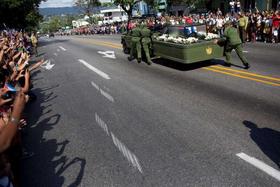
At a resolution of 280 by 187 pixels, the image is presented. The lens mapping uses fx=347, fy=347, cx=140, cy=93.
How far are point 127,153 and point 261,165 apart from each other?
93.0 inches

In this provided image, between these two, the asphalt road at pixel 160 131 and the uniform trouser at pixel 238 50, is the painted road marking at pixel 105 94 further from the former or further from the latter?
the uniform trouser at pixel 238 50

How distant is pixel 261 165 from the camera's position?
17.9 feet

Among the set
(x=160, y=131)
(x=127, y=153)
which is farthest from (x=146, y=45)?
(x=127, y=153)

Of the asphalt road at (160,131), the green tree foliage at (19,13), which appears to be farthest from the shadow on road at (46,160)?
the green tree foliage at (19,13)

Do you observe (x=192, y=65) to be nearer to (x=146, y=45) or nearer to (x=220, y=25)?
(x=146, y=45)

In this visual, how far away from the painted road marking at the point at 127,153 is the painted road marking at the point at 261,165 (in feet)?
5.66

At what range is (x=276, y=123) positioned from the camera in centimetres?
716

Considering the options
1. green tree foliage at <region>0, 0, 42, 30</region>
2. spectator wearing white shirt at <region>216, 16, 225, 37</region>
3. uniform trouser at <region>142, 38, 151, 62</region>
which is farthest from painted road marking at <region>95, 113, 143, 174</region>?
green tree foliage at <region>0, 0, 42, 30</region>

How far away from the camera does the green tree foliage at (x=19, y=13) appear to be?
37.3 m

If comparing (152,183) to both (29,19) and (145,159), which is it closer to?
(145,159)

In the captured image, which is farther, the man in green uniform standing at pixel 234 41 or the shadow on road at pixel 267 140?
the man in green uniform standing at pixel 234 41

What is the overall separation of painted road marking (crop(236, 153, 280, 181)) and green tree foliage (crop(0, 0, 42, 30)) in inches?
1425

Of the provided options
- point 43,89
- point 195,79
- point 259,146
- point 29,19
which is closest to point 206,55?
point 195,79

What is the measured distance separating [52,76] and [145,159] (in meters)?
11.1
